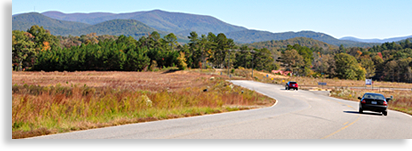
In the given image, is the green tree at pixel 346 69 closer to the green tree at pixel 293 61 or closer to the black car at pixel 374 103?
the green tree at pixel 293 61

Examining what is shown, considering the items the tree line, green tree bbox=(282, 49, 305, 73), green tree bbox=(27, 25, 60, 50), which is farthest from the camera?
green tree bbox=(282, 49, 305, 73)

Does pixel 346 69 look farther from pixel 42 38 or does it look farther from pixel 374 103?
pixel 42 38

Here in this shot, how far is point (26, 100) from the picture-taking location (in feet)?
40.3

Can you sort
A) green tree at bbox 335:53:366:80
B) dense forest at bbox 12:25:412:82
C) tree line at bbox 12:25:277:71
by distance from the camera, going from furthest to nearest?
1. green tree at bbox 335:53:366:80
2. dense forest at bbox 12:25:412:82
3. tree line at bbox 12:25:277:71

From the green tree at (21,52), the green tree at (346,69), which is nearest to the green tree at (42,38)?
Answer: the green tree at (21,52)

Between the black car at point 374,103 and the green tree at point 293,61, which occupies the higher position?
the green tree at point 293,61

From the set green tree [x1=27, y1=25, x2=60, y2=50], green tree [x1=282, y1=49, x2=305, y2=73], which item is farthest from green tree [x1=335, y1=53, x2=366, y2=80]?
green tree [x1=27, y1=25, x2=60, y2=50]

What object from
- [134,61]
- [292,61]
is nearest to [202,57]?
[134,61]

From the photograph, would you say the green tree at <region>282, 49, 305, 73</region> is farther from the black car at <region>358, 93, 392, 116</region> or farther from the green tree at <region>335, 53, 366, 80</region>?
the black car at <region>358, 93, 392, 116</region>

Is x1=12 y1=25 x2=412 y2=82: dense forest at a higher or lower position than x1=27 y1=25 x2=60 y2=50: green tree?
lower

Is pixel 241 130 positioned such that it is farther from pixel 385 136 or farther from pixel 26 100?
pixel 26 100

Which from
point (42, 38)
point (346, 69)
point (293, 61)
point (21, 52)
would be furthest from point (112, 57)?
point (346, 69)
